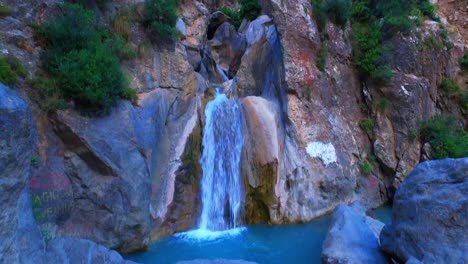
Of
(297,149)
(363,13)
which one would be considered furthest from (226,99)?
(363,13)

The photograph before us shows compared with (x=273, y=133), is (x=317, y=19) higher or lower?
higher

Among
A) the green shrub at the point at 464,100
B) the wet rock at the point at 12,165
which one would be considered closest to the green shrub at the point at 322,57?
the green shrub at the point at 464,100

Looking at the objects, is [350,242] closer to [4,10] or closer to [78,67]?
[78,67]

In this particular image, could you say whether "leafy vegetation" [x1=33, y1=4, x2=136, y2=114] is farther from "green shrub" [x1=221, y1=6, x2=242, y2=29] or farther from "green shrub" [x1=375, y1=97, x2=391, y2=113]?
"green shrub" [x1=221, y1=6, x2=242, y2=29]

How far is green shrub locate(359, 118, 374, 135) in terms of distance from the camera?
13562 millimetres

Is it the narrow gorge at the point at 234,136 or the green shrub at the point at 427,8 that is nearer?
the narrow gorge at the point at 234,136

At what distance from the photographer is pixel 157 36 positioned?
10992 millimetres

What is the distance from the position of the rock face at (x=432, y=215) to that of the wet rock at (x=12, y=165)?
5532 mm

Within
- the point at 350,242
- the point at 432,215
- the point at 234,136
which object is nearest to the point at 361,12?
the point at 234,136

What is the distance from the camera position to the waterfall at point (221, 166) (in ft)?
34.2

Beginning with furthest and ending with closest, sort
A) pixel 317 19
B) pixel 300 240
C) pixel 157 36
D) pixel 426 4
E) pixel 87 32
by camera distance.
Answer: pixel 426 4
pixel 317 19
pixel 157 36
pixel 300 240
pixel 87 32

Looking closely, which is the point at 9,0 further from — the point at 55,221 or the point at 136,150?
the point at 55,221

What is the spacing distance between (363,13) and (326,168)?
8001 mm

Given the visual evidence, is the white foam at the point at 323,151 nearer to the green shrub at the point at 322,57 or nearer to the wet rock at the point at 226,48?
the green shrub at the point at 322,57
